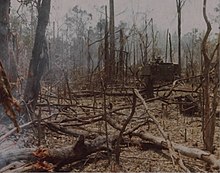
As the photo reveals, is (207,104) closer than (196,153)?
No

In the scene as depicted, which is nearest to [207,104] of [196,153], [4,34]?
[196,153]

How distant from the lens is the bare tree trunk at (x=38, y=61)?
14.7 feet

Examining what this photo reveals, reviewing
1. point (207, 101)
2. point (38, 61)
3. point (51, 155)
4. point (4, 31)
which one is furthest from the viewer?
point (38, 61)

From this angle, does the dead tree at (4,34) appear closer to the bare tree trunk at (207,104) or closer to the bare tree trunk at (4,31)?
the bare tree trunk at (4,31)

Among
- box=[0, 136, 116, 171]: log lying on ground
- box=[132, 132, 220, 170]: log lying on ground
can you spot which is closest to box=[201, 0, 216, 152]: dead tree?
box=[132, 132, 220, 170]: log lying on ground

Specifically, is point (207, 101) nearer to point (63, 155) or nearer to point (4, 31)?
point (63, 155)

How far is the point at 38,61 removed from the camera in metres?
4.55

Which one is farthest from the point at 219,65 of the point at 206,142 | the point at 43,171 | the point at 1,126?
the point at 1,126

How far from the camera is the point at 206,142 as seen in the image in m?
3.04

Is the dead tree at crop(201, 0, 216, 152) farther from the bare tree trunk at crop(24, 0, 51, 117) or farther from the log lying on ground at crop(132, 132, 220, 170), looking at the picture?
the bare tree trunk at crop(24, 0, 51, 117)

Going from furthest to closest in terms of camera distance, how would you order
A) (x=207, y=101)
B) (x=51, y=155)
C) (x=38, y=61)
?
(x=38, y=61) → (x=207, y=101) → (x=51, y=155)

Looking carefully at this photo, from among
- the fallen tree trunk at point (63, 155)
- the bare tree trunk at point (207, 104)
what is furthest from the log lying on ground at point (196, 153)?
the bare tree trunk at point (207, 104)

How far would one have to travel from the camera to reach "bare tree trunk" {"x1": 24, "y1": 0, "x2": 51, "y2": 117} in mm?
4488

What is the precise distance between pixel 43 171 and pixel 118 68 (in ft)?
22.2
